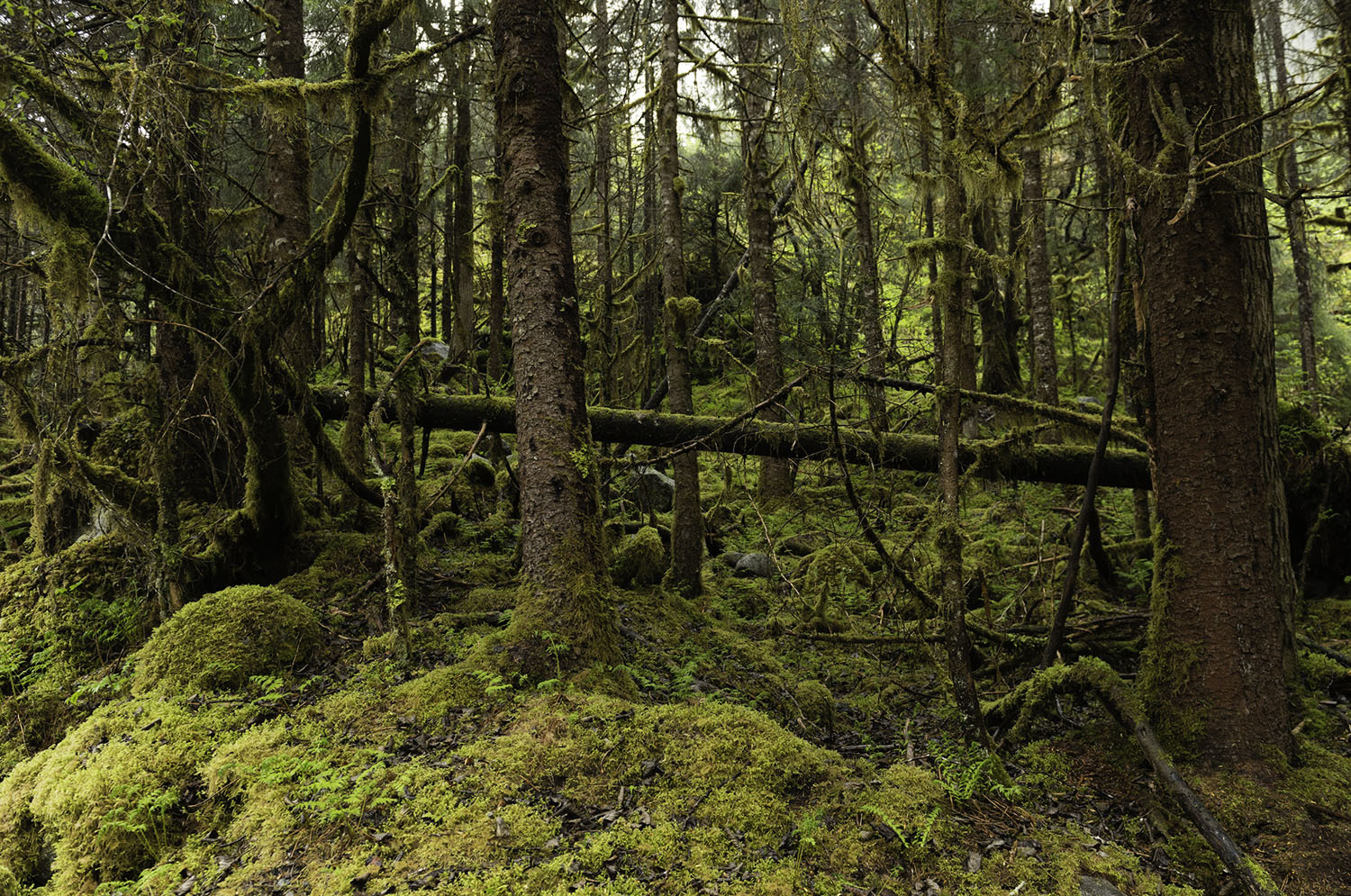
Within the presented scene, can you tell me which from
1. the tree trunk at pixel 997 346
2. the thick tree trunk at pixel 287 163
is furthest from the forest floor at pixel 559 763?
the tree trunk at pixel 997 346

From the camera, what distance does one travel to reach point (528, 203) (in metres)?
5.14

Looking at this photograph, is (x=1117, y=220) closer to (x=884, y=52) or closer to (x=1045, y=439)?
(x=884, y=52)

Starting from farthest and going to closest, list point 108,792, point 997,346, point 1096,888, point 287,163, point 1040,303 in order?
1. point 997,346
2. point 1040,303
3. point 287,163
4. point 108,792
5. point 1096,888

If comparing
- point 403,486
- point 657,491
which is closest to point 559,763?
point 403,486

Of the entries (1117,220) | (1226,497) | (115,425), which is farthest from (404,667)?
(1117,220)

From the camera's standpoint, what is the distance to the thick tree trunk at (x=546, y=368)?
4.88 meters

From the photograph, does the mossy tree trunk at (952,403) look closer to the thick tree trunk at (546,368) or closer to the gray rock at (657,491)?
the thick tree trunk at (546,368)

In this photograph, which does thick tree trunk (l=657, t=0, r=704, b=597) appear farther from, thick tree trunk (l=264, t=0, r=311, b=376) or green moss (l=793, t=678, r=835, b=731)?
thick tree trunk (l=264, t=0, r=311, b=376)

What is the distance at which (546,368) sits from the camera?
16.6 ft

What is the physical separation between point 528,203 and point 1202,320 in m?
4.60

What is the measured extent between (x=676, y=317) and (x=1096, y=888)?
579 cm

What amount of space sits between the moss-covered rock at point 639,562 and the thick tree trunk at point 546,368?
2.40m

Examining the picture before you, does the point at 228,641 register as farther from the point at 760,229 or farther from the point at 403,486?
the point at 760,229

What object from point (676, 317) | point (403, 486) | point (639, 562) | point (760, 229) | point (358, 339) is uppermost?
point (760, 229)
